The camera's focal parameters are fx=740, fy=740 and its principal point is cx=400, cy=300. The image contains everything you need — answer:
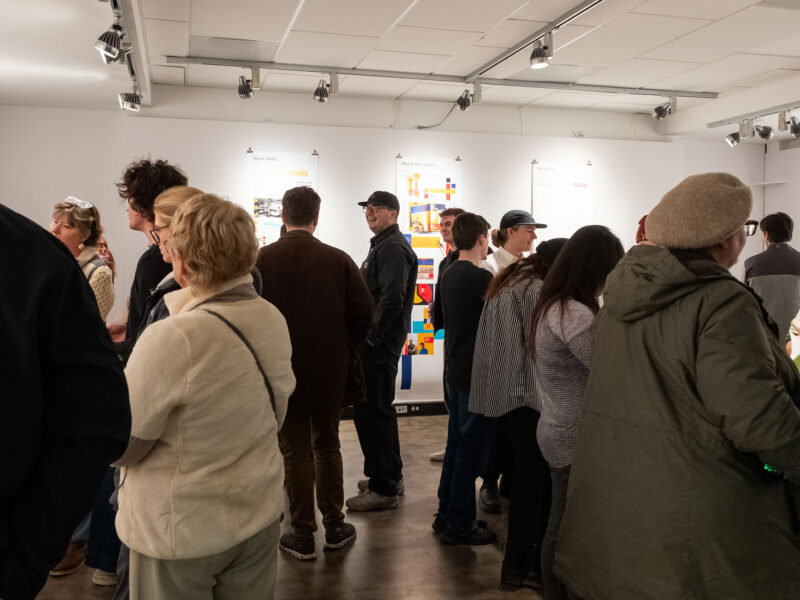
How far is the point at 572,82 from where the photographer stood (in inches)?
268

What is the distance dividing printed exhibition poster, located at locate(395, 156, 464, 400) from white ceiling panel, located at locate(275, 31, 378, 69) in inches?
54.6

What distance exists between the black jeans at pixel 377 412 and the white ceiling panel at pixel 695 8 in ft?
9.04

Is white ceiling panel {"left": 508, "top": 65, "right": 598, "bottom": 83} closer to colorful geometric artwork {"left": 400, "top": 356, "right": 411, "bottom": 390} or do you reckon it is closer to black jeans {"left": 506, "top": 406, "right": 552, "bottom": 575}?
colorful geometric artwork {"left": 400, "top": 356, "right": 411, "bottom": 390}

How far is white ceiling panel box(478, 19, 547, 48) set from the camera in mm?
5082

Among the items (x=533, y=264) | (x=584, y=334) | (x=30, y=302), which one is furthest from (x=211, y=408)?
(x=533, y=264)

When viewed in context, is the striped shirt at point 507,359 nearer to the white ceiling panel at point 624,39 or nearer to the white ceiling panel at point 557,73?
the white ceiling panel at point 624,39

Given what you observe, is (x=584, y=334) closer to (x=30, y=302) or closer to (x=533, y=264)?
(x=533, y=264)

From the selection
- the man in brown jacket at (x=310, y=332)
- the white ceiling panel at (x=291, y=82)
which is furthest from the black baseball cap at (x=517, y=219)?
the white ceiling panel at (x=291, y=82)

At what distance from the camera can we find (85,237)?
3.58 meters

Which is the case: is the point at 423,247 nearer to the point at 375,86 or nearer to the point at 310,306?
the point at 375,86

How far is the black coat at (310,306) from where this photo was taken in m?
3.42

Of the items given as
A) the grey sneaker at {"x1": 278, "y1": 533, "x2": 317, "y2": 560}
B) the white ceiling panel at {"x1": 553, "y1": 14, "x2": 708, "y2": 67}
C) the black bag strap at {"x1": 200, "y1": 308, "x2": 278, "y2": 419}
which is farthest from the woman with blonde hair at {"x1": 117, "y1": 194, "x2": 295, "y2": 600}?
the white ceiling panel at {"x1": 553, "y1": 14, "x2": 708, "y2": 67}

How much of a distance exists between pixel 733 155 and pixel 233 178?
5713 mm

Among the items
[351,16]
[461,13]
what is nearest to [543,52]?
[461,13]
